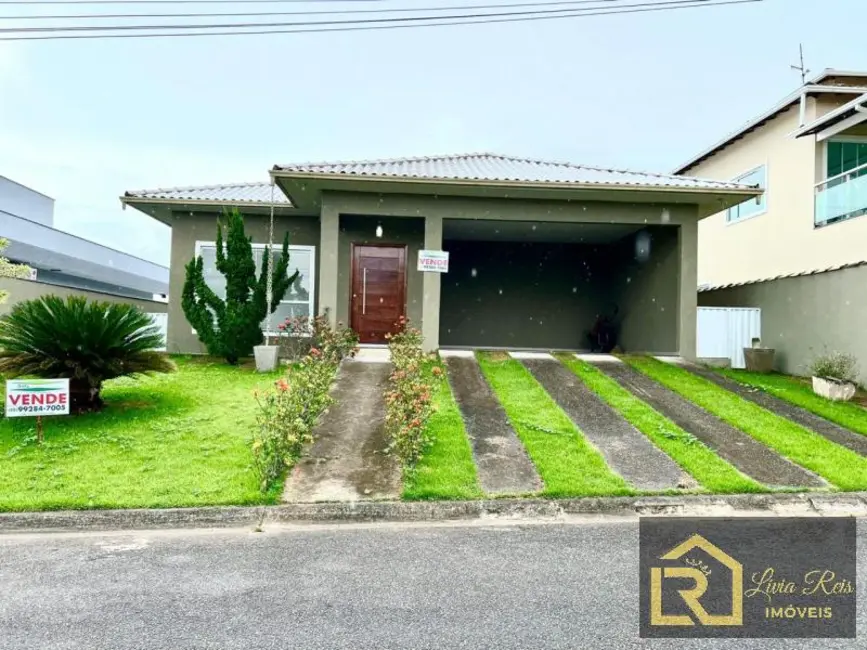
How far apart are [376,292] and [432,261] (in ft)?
6.82

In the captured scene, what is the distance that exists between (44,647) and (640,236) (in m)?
12.9

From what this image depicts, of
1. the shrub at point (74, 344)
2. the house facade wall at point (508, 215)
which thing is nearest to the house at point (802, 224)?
the house facade wall at point (508, 215)

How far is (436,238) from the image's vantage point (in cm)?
1099

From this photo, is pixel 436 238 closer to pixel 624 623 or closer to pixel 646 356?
pixel 646 356

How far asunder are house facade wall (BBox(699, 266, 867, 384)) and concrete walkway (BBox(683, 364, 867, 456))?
1594 mm

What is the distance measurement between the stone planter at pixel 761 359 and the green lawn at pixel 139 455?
8802mm

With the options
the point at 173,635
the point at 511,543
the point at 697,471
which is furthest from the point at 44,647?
the point at 697,471

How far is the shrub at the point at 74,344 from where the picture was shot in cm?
673

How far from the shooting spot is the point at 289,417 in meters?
5.95

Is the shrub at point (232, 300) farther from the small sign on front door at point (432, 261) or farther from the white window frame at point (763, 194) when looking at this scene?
the white window frame at point (763, 194)

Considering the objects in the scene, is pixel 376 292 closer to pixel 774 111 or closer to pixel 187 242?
pixel 187 242

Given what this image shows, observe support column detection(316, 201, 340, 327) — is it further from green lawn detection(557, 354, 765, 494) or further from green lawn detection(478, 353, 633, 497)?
green lawn detection(557, 354, 765, 494)

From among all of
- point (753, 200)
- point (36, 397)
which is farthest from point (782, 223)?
point (36, 397)

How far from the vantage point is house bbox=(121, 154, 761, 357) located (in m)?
10.7
